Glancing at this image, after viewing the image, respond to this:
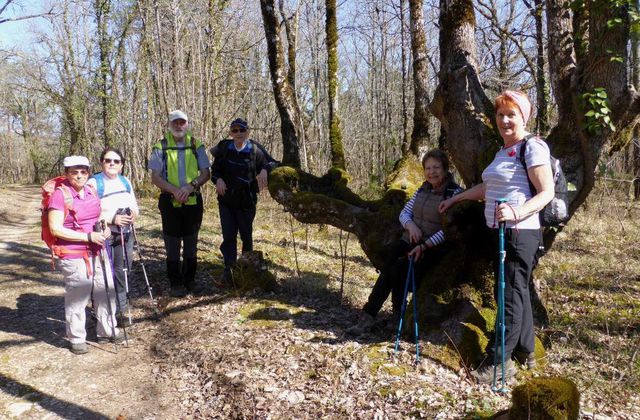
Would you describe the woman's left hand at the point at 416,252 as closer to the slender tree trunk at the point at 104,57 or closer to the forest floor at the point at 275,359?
the forest floor at the point at 275,359

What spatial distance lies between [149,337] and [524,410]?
409 centimetres

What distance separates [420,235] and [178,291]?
3673 mm

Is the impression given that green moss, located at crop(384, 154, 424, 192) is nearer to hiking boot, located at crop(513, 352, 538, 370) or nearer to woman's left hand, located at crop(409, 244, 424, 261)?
woman's left hand, located at crop(409, 244, 424, 261)

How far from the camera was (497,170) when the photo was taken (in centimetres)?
345

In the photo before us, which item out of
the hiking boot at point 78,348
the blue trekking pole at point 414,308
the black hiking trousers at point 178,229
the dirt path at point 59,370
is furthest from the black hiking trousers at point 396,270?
the hiking boot at point 78,348

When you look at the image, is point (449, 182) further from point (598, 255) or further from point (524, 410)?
point (598, 255)

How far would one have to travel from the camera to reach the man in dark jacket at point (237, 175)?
Result: 607 cm

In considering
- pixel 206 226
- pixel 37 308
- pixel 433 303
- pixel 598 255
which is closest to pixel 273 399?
pixel 433 303

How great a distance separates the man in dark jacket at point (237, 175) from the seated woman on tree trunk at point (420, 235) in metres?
2.28

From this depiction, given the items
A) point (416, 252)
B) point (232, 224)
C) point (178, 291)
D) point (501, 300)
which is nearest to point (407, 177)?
point (416, 252)

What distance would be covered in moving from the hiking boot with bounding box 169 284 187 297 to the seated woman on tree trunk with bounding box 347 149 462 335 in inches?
109

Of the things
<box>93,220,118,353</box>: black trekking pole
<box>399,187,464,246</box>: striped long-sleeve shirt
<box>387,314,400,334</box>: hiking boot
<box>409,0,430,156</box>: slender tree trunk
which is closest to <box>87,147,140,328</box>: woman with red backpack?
<box>93,220,118,353</box>: black trekking pole

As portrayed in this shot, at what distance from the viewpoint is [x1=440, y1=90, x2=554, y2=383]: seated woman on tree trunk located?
10.6 ft

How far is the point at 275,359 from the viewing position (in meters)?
4.32
